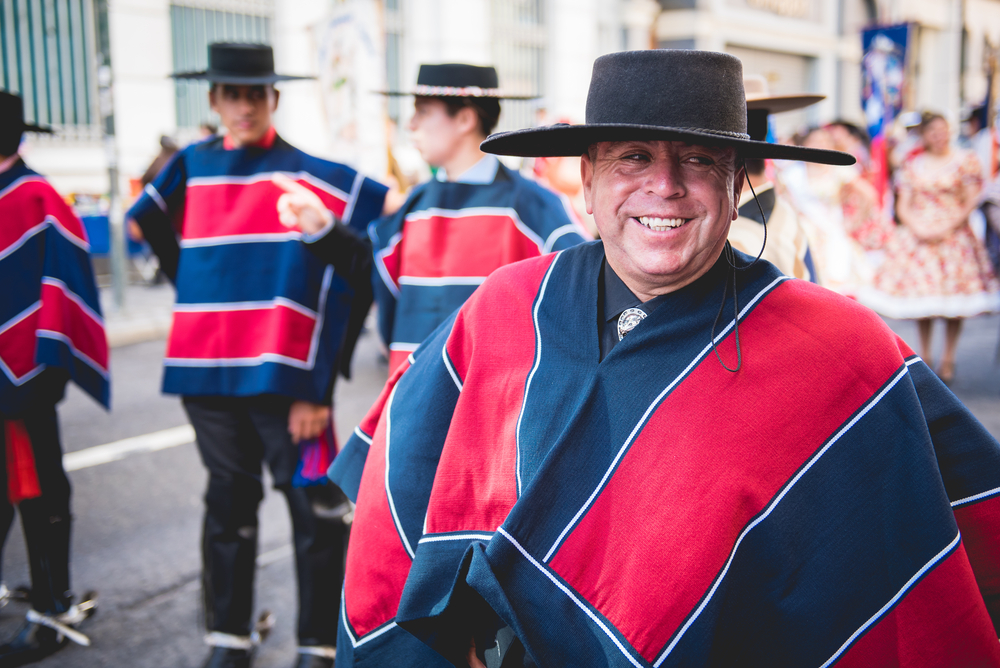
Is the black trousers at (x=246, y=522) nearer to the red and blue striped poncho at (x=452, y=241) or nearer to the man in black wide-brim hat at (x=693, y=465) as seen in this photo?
the red and blue striped poncho at (x=452, y=241)

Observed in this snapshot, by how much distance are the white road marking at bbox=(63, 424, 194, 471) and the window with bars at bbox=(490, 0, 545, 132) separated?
14145 millimetres

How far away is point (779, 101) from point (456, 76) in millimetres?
1131

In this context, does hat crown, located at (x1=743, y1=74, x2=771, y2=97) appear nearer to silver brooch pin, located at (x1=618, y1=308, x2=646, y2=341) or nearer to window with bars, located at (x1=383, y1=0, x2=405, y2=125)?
silver brooch pin, located at (x1=618, y1=308, x2=646, y2=341)

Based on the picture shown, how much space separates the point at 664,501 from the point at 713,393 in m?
0.20

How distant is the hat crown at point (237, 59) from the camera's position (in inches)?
122

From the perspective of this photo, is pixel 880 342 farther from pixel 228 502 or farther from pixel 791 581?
pixel 228 502

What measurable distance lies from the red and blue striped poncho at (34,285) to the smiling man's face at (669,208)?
253cm

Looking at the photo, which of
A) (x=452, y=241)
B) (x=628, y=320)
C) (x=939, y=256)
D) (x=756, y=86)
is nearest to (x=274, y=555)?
(x=452, y=241)

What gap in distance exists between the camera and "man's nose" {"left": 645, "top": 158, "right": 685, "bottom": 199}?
1596 millimetres

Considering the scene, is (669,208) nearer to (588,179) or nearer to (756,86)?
(588,179)

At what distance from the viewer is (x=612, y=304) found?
5.56ft

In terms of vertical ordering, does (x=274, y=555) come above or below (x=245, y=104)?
below

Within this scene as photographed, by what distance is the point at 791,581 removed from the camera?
148 centimetres

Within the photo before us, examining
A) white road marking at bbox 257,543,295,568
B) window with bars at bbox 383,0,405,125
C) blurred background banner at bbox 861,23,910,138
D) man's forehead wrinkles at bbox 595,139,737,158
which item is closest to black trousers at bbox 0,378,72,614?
white road marking at bbox 257,543,295,568
